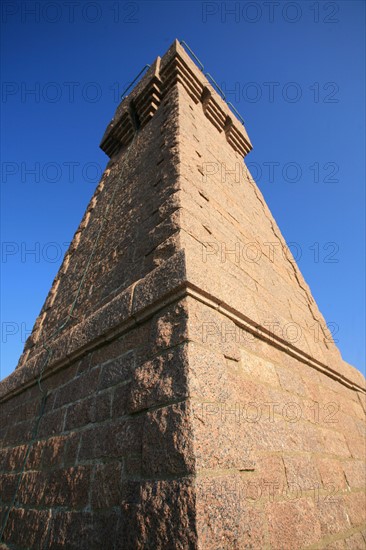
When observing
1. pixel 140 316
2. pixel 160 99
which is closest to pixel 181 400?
pixel 140 316

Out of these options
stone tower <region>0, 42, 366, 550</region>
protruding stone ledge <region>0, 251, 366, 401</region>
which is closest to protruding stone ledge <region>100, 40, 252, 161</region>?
stone tower <region>0, 42, 366, 550</region>

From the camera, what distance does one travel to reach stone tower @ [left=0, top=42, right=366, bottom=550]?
128 cm

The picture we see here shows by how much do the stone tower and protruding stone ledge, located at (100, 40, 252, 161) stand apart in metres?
1.00

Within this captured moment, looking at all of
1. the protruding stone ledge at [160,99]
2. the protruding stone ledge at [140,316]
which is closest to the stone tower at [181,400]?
the protruding stone ledge at [140,316]

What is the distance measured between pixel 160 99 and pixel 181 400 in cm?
464

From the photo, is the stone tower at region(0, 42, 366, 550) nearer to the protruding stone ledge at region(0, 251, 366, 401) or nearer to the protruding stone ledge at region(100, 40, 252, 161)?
the protruding stone ledge at region(0, 251, 366, 401)

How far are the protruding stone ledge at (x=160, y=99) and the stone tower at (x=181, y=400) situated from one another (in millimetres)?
999

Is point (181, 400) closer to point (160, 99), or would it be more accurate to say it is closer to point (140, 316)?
point (140, 316)

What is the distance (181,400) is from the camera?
134cm

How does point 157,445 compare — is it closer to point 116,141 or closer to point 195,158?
point 195,158

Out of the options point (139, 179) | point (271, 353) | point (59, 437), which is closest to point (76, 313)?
point (59, 437)

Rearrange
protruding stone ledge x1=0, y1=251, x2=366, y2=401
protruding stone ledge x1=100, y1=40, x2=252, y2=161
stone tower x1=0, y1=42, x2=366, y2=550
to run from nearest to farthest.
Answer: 1. stone tower x1=0, y1=42, x2=366, y2=550
2. protruding stone ledge x1=0, y1=251, x2=366, y2=401
3. protruding stone ledge x1=100, y1=40, x2=252, y2=161

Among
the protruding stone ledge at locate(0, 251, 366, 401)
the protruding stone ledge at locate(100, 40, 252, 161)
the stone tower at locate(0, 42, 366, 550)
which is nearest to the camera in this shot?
the stone tower at locate(0, 42, 366, 550)

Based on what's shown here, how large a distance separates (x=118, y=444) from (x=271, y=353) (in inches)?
49.9
